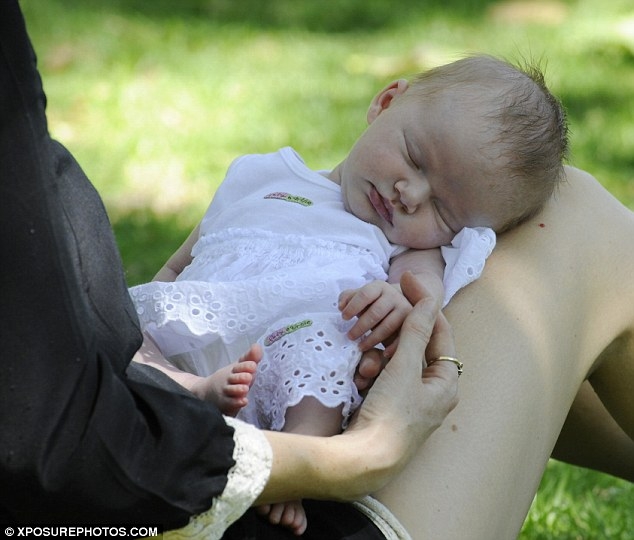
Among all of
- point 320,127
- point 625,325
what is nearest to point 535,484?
point 625,325

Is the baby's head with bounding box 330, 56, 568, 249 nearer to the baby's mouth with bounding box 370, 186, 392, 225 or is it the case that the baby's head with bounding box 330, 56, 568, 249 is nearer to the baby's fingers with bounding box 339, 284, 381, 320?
the baby's mouth with bounding box 370, 186, 392, 225

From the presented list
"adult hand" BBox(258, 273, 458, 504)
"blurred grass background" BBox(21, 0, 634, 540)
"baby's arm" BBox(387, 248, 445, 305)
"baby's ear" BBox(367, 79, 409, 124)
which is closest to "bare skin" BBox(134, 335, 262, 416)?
"adult hand" BBox(258, 273, 458, 504)

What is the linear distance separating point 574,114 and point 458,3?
2.31m

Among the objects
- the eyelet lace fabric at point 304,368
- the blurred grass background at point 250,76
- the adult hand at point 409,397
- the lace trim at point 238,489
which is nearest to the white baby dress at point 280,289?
the eyelet lace fabric at point 304,368

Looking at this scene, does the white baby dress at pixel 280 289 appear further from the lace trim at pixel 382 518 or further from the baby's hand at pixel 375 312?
the lace trim at pixel 382 518

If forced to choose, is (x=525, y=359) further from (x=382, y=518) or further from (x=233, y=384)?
(x=233, y=384)

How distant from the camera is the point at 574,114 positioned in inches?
211

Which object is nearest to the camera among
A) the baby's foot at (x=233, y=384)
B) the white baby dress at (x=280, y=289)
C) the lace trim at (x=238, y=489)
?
the lace trim at (x=238, y=489)

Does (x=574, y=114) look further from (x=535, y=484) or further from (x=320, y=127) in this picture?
(x=535, y=484)

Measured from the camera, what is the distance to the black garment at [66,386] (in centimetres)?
112

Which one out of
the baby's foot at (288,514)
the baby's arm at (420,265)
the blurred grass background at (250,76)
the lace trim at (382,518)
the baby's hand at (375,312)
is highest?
the baby's hand at (375,312)

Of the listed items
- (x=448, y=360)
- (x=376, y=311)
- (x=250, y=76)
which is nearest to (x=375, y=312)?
(x=376, y=311)

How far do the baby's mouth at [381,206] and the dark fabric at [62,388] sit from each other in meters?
0.79

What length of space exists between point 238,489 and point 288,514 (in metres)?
0.17
